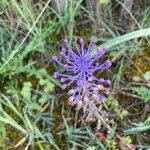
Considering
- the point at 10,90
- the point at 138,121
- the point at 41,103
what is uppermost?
the point at 10,90

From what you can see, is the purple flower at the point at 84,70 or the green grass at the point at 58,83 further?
the green grass at the point at 58,83

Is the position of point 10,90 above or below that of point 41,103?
above

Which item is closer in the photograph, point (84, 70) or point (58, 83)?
point (84, 70)

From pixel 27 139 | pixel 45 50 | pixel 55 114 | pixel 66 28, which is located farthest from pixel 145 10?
pixel 27 139

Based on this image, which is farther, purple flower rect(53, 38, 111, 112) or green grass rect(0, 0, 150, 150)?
green grass rect(0, 0, 150, 150)

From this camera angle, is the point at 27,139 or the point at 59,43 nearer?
the point at 27,139

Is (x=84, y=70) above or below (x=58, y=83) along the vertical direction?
above

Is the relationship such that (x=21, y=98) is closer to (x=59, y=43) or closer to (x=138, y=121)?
(x=59, y=43)
